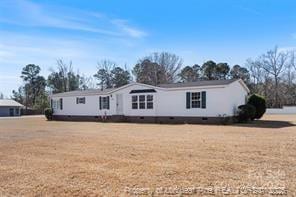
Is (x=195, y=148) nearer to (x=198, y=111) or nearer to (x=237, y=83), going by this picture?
(x=198, y=111)

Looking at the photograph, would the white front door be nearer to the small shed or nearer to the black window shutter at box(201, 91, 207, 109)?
the black window shutter at box(201, 91, 207, 109)

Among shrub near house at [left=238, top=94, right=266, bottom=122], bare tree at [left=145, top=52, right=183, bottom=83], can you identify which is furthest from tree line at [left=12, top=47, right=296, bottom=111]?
shrub near house at [left=238, top=94, right=266, bottom=122]

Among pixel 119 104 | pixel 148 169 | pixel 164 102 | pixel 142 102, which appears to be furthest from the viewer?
pixel 119 104

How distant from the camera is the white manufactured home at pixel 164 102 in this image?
22.7 m

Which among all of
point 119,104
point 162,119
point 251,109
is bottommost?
point 162,119

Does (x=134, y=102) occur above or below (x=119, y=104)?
above

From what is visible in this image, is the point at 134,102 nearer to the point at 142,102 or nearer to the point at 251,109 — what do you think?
the point at 142,102

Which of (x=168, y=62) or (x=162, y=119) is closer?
(x=162, y=119)

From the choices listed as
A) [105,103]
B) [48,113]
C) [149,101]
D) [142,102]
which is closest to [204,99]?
[149,101]

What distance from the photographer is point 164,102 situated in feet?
82.9

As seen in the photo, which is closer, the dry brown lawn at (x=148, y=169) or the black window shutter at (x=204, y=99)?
the dry brown lawn at (x=148, y=169)

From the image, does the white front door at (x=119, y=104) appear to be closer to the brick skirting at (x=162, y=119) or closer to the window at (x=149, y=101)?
the brick skirting at (x=162, y=119)

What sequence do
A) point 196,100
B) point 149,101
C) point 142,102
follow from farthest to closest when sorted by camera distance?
1. point 142,102
2. point 149,101
3. point 196,100

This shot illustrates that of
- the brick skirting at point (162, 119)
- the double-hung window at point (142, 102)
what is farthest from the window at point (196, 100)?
the double-hung window at point (142, 102)
